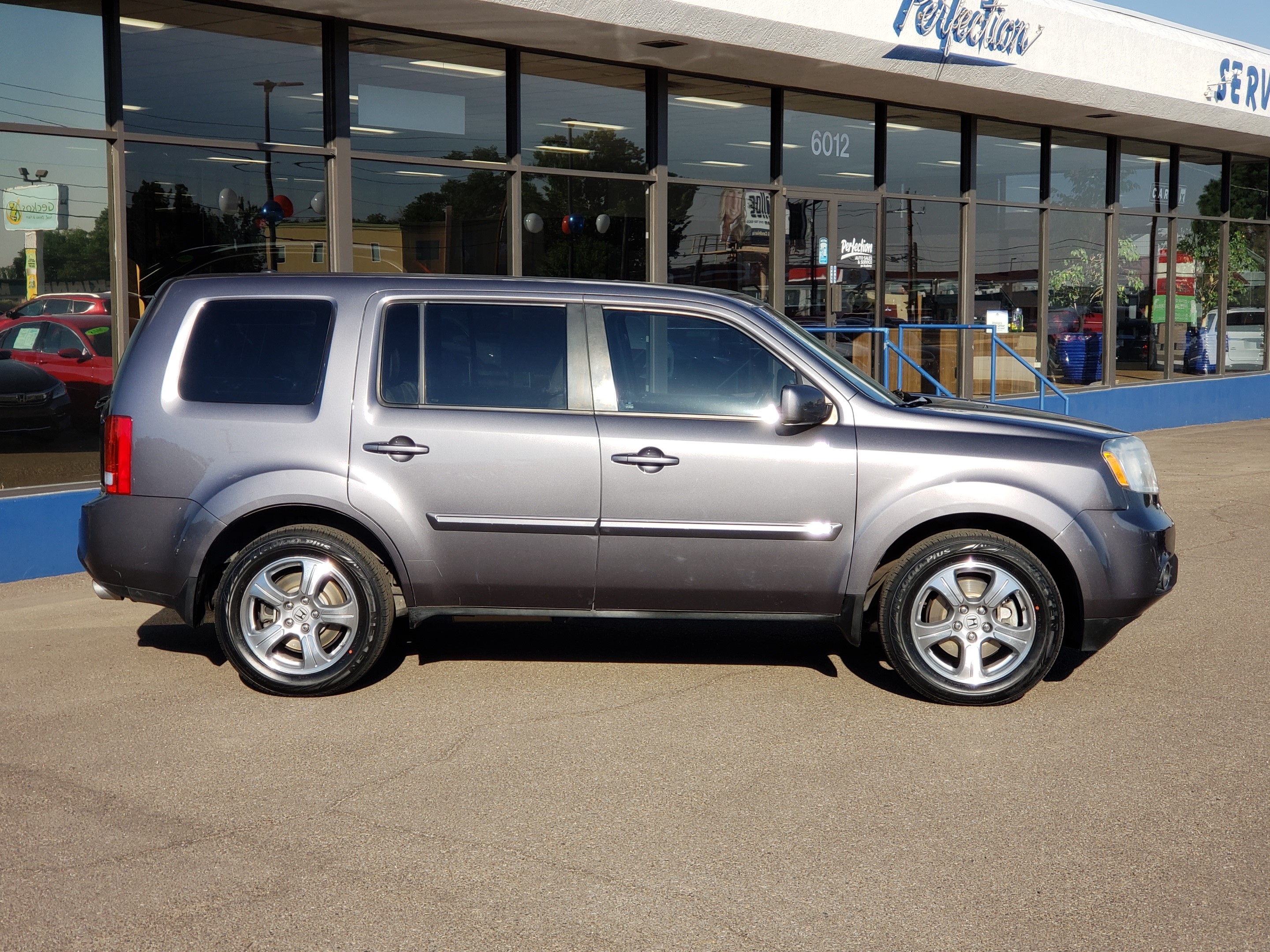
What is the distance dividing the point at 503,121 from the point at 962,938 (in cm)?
967

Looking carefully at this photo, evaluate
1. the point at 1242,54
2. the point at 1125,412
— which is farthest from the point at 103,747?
the point at 1242,54

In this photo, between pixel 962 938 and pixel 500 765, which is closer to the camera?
pixel 962 938

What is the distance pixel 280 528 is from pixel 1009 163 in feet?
44.7

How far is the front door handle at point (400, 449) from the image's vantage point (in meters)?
5.74

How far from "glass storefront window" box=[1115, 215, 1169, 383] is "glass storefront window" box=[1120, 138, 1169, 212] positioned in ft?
0.69

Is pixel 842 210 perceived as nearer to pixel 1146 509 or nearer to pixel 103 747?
pixel 1146 509

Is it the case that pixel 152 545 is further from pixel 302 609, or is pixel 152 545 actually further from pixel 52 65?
pixel 52 65

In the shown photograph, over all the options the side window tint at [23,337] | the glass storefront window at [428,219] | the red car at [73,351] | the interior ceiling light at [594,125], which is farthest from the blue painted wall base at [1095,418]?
the interior ceiling light at [594,125]

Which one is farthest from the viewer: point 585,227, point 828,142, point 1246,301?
point 1246,301

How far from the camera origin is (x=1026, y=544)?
584 cm

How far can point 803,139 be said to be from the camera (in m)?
14.5

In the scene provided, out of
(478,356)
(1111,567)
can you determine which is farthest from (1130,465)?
(478,356)

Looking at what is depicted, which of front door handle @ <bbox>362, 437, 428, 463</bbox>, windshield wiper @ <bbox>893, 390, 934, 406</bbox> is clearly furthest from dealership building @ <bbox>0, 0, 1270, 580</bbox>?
windshield wiper @ <bbox>893, 390, 934, 406</bbox>

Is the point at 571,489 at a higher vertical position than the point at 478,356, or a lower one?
lower
